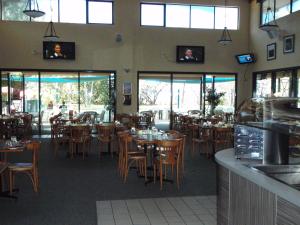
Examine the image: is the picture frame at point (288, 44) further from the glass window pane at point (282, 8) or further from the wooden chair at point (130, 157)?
the wooden chair at point (130, 157)

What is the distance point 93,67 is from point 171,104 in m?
3.15

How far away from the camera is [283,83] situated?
11.4 m

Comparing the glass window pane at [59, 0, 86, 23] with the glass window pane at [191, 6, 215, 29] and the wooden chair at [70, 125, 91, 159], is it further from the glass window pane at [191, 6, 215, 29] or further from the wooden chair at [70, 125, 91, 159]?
the wooden chair at [70, 125, 91, 159]

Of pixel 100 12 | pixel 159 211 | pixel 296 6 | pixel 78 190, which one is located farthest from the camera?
pixel 100 12

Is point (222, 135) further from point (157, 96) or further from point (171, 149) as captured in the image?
point (157, 96)

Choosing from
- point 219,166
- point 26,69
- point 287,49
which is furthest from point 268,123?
point 26,69

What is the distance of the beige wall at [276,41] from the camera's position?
34.6 ft

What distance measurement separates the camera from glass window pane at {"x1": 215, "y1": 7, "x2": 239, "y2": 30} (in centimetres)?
1348

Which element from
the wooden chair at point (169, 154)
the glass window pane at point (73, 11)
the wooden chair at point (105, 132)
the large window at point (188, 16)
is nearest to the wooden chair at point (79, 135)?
the wooden chair at point (105, 132)

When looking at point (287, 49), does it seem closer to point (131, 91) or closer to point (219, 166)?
point (131, 91)

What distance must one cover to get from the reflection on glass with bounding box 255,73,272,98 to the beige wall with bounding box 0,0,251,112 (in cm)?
57

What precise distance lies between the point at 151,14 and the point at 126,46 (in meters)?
1.47

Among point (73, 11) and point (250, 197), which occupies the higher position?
Answer: point (73, 11)

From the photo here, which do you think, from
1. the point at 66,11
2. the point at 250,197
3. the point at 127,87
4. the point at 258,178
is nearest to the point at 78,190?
the point at 250,197
